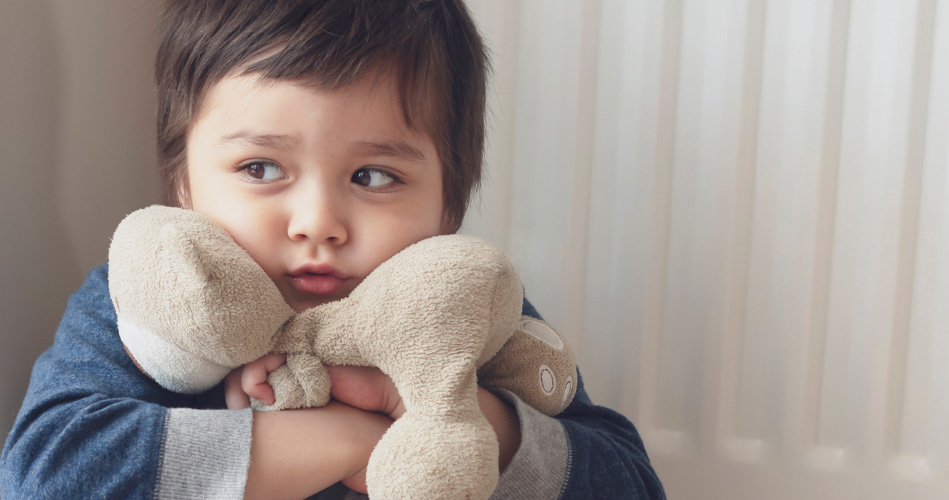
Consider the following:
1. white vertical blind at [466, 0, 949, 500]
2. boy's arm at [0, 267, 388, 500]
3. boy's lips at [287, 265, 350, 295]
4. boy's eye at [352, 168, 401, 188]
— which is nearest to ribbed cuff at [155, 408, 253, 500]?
boy's arm at [0, 267, 388, 500]

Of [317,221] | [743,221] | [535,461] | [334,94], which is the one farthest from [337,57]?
[743,221]

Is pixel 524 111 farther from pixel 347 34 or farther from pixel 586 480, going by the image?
pixel 586 480

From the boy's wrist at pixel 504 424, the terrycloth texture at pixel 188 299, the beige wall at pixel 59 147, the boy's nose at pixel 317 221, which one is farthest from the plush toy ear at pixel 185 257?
the beige wall at pixel 59 147

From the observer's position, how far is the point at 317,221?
61 centimetres

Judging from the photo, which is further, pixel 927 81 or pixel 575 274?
pixel 575 274

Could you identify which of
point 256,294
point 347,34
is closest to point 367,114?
point 347,34

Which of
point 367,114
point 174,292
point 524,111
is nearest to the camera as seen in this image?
point 174,292

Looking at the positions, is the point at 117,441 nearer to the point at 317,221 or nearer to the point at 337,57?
the point at 317,221

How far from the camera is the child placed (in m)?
0.57

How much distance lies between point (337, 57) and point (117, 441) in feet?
1.08

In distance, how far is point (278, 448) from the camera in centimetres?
58

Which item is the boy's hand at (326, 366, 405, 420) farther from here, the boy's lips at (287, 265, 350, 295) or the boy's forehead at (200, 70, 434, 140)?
the boy's forehead at (200, 70, 434, 140)

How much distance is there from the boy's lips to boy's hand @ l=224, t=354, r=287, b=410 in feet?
0.25

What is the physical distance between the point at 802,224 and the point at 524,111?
34cm
